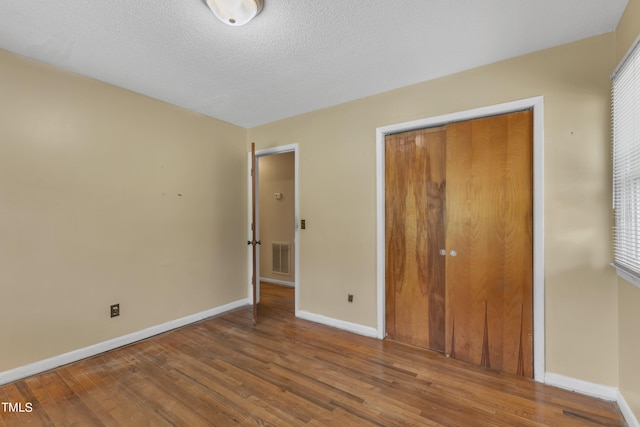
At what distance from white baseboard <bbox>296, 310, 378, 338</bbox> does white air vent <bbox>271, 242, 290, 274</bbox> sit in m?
1.69

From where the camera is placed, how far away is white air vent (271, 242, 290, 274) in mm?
5129

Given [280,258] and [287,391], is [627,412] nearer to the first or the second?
[287,391]

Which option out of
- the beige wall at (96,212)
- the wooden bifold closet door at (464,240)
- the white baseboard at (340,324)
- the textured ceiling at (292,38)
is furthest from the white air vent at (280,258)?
the textured ceiling at (292,38)

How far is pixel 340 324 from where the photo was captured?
3.16 meters

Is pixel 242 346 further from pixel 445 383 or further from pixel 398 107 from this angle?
pixel 398 107

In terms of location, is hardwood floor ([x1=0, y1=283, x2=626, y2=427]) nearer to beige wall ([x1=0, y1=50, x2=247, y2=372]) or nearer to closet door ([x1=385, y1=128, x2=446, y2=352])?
closet door ([x1=385, y1=128, x2=446, y2=352])

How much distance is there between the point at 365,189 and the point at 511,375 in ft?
6.59

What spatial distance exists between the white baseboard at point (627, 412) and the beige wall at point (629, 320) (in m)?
0.03

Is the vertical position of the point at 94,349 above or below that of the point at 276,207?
below

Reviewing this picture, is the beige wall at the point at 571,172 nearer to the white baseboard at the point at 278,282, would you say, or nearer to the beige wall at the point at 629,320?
the beige wall at the point at 629,320

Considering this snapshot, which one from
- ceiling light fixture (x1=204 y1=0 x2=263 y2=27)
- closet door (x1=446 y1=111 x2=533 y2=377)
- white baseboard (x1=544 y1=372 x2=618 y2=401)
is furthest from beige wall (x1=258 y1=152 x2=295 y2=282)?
white baseboard (x1=544 y1=372 x2=618 y2=401)

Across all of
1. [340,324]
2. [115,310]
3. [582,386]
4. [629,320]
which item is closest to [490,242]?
[629,320]

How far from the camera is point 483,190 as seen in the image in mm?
2355

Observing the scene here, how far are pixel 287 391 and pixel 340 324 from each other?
1.21m
